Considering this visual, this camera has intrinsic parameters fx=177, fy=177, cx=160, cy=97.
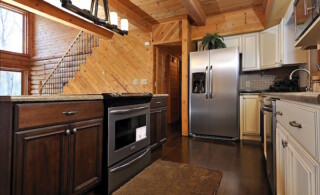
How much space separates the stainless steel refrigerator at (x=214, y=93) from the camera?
3551mm

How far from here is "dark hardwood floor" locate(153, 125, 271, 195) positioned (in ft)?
5.89

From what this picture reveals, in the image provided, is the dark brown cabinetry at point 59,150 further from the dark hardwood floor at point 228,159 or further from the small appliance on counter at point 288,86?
the small appliance on counter at point 288,86

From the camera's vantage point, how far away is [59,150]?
125 centimetres

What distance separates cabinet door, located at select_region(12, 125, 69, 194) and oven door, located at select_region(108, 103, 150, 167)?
43cm

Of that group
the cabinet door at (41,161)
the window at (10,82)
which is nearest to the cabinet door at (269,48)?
the cabinet door at (41,161)

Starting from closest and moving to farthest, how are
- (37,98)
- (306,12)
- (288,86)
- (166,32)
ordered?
(37,98) < (306,12) < (288,86) < (166,32)

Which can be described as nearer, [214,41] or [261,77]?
[214,41]

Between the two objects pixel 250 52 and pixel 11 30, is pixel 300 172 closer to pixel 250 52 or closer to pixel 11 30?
pixel 250 52

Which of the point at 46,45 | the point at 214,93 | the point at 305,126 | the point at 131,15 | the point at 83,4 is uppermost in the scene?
the point at 46,45

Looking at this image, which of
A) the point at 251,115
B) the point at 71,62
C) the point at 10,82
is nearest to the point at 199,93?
the point at 251,115

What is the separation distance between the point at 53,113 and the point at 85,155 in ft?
1.47

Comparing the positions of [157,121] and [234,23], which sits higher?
[234,23]

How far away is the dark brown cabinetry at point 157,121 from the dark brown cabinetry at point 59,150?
110cm

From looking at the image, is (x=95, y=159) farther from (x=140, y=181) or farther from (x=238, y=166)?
(x=238, y=166)
